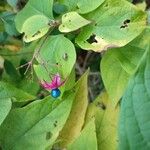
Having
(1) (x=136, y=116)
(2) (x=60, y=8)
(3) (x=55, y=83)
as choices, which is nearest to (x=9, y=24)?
(2) (x=60, y=8)

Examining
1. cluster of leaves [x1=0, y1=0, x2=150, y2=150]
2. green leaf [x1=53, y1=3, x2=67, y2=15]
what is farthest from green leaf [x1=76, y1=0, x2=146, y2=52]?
green leaf [x1=53, y1=3, x2=67, y2=15]

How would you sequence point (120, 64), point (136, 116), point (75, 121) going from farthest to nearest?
1. point (75, 121)
2. point (120, 64)
3. point (136, 116)

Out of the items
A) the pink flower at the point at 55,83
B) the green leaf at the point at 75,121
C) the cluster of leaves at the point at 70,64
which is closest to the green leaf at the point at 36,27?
the cluster of leaves at the point at 70,64

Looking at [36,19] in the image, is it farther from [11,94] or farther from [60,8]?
[11,94]

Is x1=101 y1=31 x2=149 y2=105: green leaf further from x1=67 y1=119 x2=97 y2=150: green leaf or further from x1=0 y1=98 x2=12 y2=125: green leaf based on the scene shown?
x1=0 y1=98 x2=12 y2=125: green leaf

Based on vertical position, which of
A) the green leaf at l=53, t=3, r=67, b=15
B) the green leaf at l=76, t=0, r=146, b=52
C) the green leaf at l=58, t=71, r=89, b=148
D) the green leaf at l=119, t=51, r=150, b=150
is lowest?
the green leaf at l=58, t=71, r=89, b=148

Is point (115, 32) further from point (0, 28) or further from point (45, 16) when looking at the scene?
point (0, 28)

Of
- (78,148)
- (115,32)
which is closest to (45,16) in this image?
(115,32)
